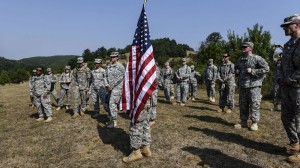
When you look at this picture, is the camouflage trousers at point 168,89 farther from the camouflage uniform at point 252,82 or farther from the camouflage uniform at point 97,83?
the camouflage uniform at point 252,82

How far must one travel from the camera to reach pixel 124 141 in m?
10.1

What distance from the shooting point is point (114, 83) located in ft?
37.2

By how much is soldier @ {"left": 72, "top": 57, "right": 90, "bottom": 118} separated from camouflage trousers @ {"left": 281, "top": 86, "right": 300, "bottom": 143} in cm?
956

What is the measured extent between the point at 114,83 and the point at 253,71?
4.71m

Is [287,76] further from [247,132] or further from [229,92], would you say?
[229,92]

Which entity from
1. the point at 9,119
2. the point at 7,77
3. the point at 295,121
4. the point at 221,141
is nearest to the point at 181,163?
the point at 221,141

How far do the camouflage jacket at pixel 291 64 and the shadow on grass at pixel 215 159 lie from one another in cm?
216

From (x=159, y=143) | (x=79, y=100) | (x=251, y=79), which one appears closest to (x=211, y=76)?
(x=79, y=100)

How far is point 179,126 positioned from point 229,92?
3.36 meters

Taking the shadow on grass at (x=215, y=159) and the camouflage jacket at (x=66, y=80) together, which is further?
the camouflage jacket at (x=66, y=80)

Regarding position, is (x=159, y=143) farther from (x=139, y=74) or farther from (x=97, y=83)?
(x=97, y=83)

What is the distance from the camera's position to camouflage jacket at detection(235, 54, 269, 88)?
10079 mm

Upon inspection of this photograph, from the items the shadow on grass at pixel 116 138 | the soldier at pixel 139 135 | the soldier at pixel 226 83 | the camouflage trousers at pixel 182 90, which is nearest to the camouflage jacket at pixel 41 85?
the shadow on grass at pixel 116 138

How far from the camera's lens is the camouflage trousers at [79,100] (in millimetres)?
14703
